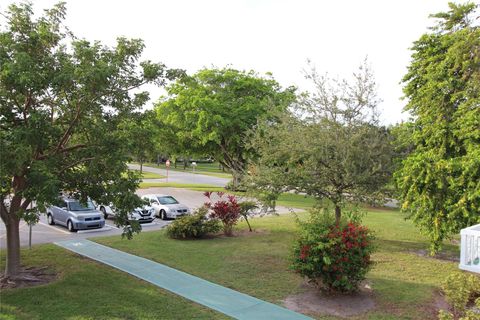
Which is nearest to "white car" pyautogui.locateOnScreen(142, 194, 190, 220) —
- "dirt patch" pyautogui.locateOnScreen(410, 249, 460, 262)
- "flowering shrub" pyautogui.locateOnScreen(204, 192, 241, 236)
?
"flowering shrub" pyautogui.locateOnScreen(204, 192, 241, 236)

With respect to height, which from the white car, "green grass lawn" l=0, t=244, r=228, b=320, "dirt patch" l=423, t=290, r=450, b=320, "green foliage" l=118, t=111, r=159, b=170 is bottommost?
"green grass lawn" l=0, t=244, r=228, b=320

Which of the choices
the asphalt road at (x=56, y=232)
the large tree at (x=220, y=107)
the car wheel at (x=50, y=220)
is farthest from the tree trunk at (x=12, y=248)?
the large tree at (x=220, y=107)

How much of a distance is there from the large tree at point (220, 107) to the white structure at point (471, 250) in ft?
69.2

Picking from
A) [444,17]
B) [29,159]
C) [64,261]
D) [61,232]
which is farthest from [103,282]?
[444,17]

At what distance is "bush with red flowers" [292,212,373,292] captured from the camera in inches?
322

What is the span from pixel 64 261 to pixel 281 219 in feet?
38.4

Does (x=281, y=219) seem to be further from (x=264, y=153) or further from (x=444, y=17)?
(x=444, y=17)

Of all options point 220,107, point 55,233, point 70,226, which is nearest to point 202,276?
point 55,233

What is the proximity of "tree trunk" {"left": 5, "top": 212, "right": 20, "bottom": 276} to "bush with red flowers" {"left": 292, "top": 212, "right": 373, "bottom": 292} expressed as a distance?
648 centimetres

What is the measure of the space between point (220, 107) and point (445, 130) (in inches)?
734

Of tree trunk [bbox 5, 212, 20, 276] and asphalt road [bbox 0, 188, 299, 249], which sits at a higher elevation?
tree trunk [bbox 5, 212, 20, 276]

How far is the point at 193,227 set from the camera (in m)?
14.3

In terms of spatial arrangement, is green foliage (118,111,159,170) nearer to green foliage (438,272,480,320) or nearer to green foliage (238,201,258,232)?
green foliage (238,201,258,232)

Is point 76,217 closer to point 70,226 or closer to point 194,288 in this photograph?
point 70,226
